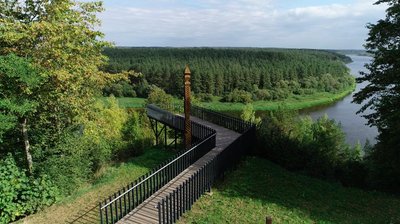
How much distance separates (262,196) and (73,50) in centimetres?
896

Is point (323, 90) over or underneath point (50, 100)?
underneath

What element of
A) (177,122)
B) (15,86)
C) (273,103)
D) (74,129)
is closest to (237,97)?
(273,103)

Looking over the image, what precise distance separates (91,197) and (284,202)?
291 inches

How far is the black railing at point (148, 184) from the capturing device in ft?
32.5

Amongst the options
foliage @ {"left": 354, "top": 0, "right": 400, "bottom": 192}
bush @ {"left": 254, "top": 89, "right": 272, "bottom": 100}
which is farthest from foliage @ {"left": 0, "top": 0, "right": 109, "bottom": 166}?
bush @ {"left": 254, "top": 89, "right": 272, "bottom": 100}

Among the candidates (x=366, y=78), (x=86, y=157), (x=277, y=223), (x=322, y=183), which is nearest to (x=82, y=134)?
(x=86, y=157)

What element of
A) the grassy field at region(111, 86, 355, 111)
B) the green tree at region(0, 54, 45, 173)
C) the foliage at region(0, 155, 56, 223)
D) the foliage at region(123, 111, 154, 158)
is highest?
the green tree at region(0, 54, 45, 173)

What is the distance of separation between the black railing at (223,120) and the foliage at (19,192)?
10467mm

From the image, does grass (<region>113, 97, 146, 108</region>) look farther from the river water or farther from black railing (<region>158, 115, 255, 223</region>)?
black railing (<region>158, 115, 255, 223</region>)

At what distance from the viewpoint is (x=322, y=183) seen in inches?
595

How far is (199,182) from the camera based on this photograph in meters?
11.6

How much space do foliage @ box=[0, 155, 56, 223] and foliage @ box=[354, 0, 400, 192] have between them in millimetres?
13753

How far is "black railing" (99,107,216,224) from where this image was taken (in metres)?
9.91

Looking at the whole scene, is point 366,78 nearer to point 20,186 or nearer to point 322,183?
point 322,183
